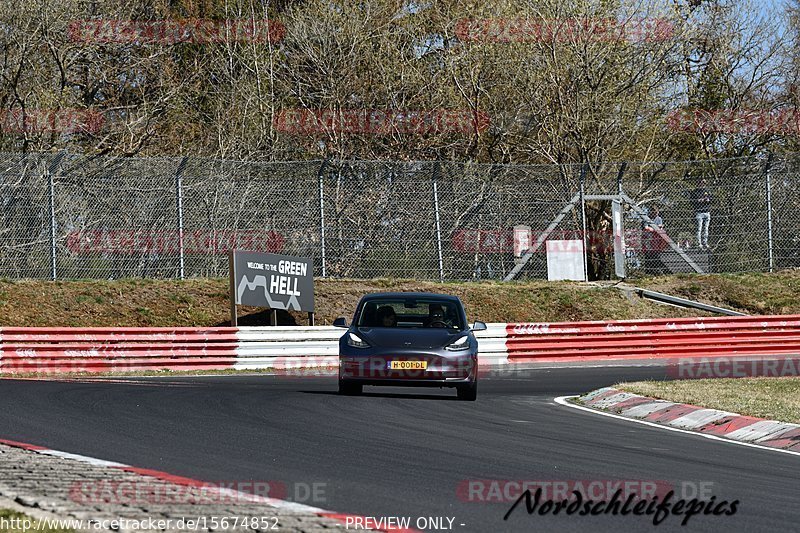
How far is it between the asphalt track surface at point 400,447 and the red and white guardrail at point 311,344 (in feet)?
15.4

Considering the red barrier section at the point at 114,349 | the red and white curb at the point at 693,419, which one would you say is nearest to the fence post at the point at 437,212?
the red barrier section at the point at 114,349

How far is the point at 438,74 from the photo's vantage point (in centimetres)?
3547

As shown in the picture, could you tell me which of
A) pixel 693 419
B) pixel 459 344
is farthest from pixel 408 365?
pixel 693 419

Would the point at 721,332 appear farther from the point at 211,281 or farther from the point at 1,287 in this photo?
the point at 1,287

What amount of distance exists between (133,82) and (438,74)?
9416mm

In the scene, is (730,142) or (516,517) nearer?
(516,517)

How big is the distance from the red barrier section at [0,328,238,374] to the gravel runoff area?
41.9 feet

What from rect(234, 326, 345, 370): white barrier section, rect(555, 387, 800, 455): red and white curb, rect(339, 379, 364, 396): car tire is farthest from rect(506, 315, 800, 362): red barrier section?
rect(339, 379, 364, 396): car tire

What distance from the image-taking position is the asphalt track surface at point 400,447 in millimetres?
7094

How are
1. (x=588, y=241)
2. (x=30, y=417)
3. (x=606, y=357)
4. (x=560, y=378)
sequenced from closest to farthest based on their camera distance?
(x=30, y=417), (x=560, y=378), (x=606, y=357), (x=588, y=241)

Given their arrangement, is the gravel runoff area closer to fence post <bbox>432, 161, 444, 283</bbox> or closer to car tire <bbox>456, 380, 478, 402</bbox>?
car tire <bbox>456, 380, 478, 402</bbox>

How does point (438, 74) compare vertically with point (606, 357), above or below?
above

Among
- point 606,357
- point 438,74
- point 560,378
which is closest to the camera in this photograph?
point 560,378

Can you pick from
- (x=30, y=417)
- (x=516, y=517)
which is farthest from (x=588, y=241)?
(x=516, y=517)
